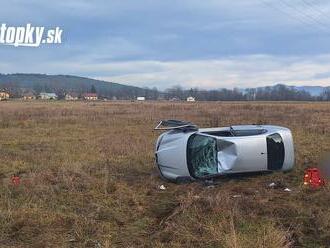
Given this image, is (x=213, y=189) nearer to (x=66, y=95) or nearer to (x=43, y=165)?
(x=43, y=165)

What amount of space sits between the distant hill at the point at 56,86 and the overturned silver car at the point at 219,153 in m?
146

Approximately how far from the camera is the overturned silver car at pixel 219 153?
10.4 m

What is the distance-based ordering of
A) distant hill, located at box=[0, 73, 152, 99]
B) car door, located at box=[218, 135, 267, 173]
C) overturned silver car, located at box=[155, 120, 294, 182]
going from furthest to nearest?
distant hill, located at box=[0, 73, 152, 99], overturned silver car, located at box=[155, 120, 294, 182], car door, located at box=[218, 135, 267, 173]

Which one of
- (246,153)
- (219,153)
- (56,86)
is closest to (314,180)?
(246,153)

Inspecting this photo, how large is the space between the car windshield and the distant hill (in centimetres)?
14681

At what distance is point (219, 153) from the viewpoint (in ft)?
34.7

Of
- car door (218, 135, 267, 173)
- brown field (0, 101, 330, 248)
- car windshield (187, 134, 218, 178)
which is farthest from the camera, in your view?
car windshield (187, 134, 218, 178)

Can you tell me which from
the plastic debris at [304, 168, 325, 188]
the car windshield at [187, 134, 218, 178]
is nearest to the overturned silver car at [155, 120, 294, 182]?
the car windshield at [187, 134, 218, 178]

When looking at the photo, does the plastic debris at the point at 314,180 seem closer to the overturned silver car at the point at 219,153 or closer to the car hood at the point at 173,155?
the overturned silver car at the point at 219,153

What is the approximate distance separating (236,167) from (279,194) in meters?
1.36

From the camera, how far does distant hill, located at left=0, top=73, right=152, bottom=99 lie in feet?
548

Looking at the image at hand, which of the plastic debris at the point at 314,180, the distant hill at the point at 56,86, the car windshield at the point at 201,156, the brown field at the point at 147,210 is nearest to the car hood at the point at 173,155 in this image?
the car windshield at the point at 201,156

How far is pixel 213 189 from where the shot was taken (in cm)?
984

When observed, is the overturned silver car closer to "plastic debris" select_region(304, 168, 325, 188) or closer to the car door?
the car door
